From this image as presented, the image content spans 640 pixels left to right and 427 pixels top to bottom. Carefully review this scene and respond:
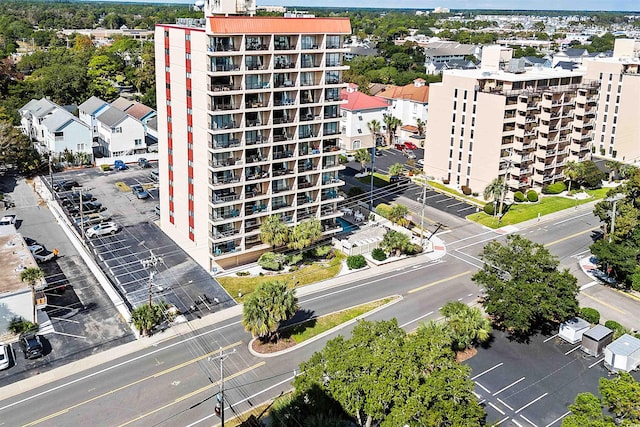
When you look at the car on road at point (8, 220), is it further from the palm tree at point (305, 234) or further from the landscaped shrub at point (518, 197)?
the landscaped shrub at point (518, 197)

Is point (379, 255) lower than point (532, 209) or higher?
lower

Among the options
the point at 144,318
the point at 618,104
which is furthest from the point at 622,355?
the point at 618,104

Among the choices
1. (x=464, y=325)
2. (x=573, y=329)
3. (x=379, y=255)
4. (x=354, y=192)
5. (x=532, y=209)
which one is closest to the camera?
(x=464, y=325)

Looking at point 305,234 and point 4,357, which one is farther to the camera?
point 305,234

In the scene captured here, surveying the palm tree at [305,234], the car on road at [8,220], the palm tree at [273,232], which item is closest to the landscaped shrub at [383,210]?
the palm tree at [305,234]

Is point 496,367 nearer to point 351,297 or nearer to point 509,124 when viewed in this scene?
point 351,297

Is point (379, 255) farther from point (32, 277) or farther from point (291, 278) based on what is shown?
point (32, 277)

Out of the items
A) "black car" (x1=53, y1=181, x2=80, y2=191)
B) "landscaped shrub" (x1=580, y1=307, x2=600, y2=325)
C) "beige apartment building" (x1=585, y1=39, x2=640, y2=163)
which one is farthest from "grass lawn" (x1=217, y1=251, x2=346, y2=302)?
"beige apartment building" (x1=585, y1=39, x2=640, y2=163)
